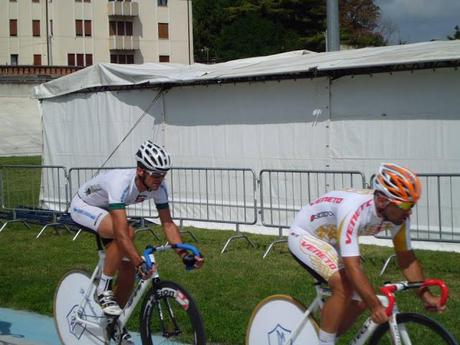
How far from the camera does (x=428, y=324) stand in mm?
4266

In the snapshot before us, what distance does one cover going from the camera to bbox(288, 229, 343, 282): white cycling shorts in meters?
4.75

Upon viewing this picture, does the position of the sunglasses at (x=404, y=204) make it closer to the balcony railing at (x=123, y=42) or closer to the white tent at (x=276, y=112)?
the white tent at (x=276, y=112)

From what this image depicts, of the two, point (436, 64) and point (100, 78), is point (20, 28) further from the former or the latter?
point (436, 64)

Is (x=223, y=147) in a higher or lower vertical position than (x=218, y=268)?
higher

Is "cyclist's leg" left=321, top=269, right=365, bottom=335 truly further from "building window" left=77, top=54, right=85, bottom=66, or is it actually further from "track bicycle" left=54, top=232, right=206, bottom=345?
"building window" left=77, top=54, right=85, bottom=66

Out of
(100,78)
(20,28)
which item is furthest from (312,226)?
Result: (20,28)

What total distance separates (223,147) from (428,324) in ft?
31.9

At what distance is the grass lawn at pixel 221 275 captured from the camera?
A: 304 inches

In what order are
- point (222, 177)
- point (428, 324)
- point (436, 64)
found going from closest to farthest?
point (428, 324), point (436, 64), point (222, 177)

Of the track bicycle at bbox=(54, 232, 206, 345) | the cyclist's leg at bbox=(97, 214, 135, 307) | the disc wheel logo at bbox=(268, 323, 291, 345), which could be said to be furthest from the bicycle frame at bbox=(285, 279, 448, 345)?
the cyclist's leg at bbox=(97, 214, 135, 307)

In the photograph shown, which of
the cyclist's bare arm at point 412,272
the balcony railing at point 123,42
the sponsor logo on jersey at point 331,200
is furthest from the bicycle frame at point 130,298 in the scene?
the balcony railing at point 123,42

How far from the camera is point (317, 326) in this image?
4.96 m

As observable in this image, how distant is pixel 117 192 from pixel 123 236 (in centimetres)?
37

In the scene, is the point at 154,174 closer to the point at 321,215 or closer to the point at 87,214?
the point at 87,214
